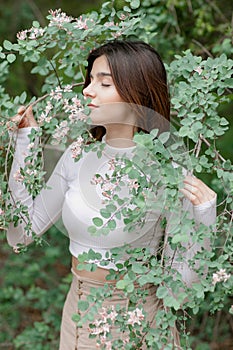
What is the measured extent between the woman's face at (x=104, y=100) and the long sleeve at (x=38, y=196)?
213 millimetres

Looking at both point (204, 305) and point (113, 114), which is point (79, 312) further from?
point (204, 305)

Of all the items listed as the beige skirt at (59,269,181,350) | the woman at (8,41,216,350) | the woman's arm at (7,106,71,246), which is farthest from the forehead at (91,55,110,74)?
the beige skirt at (59,269,181,350)

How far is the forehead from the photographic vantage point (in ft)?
5.39

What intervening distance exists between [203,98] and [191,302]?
50cm

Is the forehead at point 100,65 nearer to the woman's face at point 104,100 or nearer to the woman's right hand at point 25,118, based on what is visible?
the woman's face at point 104,100

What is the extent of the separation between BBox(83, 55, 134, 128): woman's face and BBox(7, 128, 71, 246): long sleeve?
213mm

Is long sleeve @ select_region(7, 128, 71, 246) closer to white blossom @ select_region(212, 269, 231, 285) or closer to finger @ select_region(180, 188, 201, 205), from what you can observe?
finger @ select_region(180, 188, 201, 205)

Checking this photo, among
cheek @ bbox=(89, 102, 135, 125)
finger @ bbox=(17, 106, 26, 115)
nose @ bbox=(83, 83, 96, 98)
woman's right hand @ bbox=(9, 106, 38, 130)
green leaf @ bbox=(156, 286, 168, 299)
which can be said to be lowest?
green leaf @ bbox=(156, 286, 168, 299)

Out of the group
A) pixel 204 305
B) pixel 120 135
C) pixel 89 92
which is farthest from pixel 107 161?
pixel 204 305

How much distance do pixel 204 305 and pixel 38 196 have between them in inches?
52.9

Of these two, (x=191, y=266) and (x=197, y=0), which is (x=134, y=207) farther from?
(x=197, y=0)

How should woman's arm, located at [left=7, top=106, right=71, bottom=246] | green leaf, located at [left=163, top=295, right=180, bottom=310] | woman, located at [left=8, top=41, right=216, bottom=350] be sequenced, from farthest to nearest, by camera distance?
woman's arm, located at [left=7, top=106, right=71, bottom=246] < woman, located at [left=8, top=41, right=216, bottom=350] < green leaf, located at [left=163, top=295, right=180, bottom=310]

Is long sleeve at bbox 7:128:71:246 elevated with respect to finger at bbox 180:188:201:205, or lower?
lower

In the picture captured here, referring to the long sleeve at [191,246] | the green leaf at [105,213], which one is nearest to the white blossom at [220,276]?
the long sleeve at [191,246]
